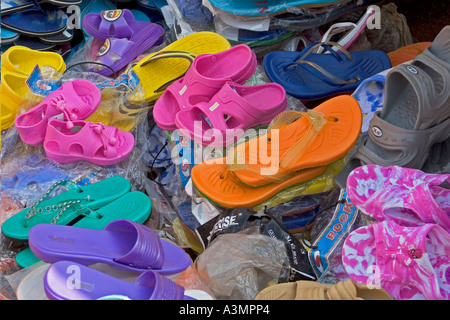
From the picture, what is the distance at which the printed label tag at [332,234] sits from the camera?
3.83ft

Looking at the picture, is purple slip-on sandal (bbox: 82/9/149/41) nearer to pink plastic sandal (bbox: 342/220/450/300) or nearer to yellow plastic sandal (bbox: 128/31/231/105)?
yellow plastic sandal (bbox: 128/31/231/105)

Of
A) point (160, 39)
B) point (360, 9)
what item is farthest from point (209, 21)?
point (360, 9)

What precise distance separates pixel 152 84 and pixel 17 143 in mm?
515

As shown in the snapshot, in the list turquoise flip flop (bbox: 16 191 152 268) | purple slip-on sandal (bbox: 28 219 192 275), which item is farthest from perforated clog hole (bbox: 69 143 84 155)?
purple slip-on sandal (bbox: 28 219 192 275)

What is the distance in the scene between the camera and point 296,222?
1.34 metres

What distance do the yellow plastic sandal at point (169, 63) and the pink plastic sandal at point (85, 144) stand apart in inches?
8.9

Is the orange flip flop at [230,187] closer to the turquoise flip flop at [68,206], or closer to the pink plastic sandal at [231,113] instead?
the pink plastic sandal at [231,113]

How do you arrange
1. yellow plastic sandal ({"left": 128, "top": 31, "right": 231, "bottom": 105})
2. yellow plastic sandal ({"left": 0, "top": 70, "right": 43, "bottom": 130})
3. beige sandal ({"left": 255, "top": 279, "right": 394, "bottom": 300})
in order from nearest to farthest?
beige sandal ({"left": 255, "top": 279, "right": 394, "bottom": 300}) < yellow plastic sandal ({"left": 0, "top": 70, "right": 43, "bottom": 130}) < yellow plastic sandal ({"left": 128, "top": 31, "right": 231, "bottom": 105})

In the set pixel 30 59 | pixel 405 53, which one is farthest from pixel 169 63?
pixel 405 53

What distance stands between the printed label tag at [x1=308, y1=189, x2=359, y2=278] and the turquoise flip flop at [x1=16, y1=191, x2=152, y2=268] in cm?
51

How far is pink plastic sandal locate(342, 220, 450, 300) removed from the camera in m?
0.98

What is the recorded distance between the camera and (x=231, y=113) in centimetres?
148

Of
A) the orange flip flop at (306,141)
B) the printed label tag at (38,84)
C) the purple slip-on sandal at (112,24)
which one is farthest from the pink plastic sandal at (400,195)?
the purple slip-on sandal at (112,24)

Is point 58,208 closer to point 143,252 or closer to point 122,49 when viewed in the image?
point 143,252
